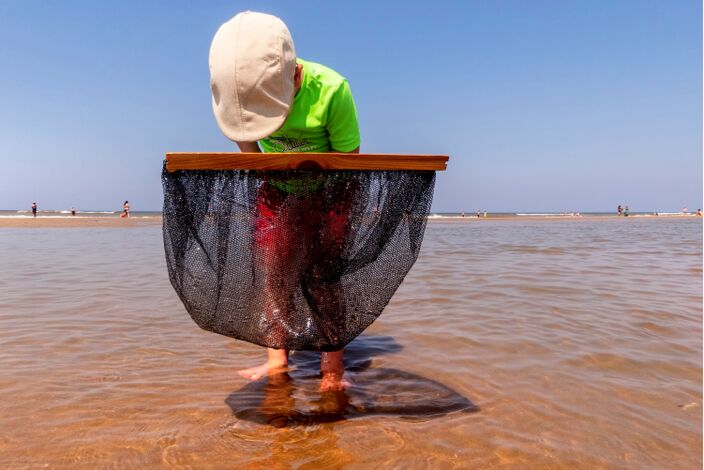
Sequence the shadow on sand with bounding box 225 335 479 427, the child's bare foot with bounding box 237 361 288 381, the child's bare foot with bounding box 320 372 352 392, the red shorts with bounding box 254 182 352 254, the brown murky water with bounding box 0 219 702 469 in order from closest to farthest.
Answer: the brown murky water with bounding box 0 219 702 469 < the red shorts with bounding box 254 182 352 254 < the shadow on sand with bounding box 225 335 479 427 < the child's bare foot with bounding box 320 372 352 392 < the child's bare foot with bounding box 237 361 288 381

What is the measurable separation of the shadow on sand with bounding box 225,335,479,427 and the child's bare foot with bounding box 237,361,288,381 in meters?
0.03

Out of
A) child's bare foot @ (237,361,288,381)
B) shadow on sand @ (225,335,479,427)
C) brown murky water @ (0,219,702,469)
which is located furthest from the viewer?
child's bare foot @ (237,361,288,381)

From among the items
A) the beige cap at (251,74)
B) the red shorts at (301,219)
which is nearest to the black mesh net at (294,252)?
the red shorts at (301,219)

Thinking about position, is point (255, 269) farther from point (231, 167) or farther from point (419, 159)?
point (419, 159)

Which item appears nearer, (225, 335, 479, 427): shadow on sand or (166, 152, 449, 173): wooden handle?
(166, 152, 449, 173): wooden handle

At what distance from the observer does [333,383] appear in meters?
2.52

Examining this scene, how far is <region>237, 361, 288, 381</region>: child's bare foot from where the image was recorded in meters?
2.62

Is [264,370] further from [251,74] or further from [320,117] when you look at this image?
[251,74]

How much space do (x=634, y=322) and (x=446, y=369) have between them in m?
1.89

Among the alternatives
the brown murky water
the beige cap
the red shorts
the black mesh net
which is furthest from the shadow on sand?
the beige cap

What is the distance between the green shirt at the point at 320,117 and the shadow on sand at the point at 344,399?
1280 millimetres

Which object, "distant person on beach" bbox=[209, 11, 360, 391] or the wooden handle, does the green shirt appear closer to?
"distant person on beach" bbox=[209, 11, 360, 391]

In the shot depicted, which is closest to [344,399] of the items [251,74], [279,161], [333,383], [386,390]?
[333,383]

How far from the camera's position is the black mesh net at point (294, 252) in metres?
2.04
